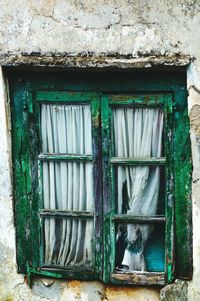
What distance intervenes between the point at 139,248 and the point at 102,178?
0.53 metres

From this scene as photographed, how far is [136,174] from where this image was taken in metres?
4.98

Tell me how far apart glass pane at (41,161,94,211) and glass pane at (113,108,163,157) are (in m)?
0.28

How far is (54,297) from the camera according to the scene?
17.0ft

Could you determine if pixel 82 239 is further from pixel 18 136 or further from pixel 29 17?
pixel 29 17

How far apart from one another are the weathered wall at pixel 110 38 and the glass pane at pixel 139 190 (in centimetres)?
26

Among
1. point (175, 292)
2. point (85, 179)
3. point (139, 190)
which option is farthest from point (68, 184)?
point (175, 292)

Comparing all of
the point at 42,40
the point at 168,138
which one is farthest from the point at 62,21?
the point at 168,138

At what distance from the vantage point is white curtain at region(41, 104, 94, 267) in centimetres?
503

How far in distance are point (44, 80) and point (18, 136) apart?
0.42m

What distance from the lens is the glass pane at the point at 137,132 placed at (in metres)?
4.91

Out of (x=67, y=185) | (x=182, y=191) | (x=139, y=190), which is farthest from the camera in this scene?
(x=67, y=185)

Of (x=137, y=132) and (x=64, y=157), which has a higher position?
(x=137, y=132)

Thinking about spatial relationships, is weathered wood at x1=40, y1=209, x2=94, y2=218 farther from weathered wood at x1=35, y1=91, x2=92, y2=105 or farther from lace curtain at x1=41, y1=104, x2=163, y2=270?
weathered wood at x1=35, y1=91, x2=92, y2=105

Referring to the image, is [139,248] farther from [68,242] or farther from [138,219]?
[68,242]
